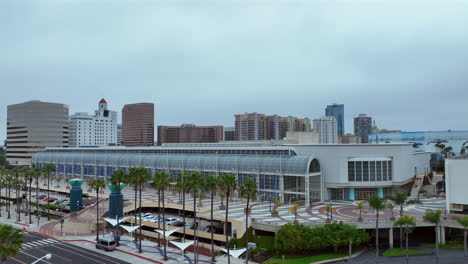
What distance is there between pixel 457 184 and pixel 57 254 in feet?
246

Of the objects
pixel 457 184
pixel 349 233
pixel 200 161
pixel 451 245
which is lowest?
pixel 451 245

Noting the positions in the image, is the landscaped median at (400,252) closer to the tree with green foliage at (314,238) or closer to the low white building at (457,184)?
the tree with green foliage at (314,238)

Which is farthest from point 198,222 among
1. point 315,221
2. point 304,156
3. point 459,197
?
point 459,197

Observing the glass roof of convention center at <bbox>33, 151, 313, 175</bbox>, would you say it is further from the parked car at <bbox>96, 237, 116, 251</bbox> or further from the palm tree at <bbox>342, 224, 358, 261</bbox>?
the parked car at <bbox>96, 237, 116, 251</bbox>

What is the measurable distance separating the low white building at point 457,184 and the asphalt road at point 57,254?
62.4 m

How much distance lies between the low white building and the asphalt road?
6243 centimetres

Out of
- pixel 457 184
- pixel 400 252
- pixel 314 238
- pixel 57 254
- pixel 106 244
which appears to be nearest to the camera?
pixel 314 238

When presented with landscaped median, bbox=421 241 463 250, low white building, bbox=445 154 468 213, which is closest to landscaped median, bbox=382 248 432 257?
landscaped median, bbox=421 241 463 250

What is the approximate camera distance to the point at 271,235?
66.9 meters

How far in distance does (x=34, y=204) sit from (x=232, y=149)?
59.8 m

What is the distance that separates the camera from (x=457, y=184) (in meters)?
69.0

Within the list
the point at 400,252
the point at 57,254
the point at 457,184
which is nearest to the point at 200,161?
the point at 57,254

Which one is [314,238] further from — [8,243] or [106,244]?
[8,243]

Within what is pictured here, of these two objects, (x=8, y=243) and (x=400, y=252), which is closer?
(x=8, y=243)
